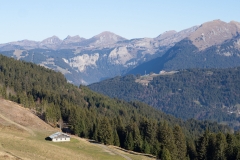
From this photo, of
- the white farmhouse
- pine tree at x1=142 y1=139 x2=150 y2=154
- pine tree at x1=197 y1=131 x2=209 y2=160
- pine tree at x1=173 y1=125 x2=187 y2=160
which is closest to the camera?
the white farmhouse

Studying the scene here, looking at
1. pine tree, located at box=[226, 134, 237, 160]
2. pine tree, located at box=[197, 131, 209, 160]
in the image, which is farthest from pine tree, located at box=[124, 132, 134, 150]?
pine tree, located at box=[226, 134, 237, 160]

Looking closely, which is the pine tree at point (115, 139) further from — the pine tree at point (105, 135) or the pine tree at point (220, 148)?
the pine tree at point (220, 148)

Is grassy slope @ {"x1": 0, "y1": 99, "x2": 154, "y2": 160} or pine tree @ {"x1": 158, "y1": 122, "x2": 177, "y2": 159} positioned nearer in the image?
grassy slope @ {"x1": 0, "y1": 99, "x2": 154, "y2": 160}

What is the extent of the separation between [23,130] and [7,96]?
62376 mm

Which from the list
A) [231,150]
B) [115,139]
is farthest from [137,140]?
[231,150]

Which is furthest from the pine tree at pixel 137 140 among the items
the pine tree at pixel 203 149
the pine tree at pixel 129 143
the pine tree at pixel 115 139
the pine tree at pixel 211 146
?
the pine tree at pixel 211 146

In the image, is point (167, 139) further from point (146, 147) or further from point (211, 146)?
point (211, 146)

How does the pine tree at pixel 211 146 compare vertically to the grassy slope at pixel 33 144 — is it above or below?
below

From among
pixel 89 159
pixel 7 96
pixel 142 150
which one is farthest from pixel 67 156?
pixel 7 96

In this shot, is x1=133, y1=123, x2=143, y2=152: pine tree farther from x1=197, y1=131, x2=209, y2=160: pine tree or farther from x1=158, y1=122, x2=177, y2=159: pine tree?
x1=197, y1=131, x2=209, y2=160: pine tree

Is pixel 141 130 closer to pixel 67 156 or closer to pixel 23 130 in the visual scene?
pixel 23 130

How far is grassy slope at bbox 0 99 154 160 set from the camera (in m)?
81.5

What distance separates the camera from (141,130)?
146375mm

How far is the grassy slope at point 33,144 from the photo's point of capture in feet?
267
